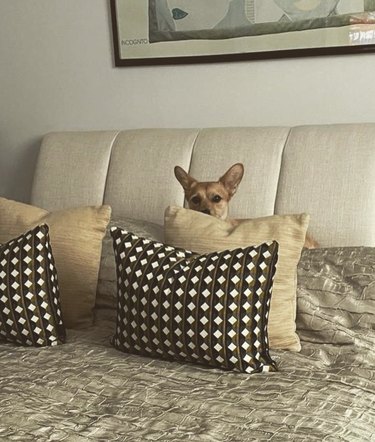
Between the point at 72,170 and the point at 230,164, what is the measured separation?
621 millimetres

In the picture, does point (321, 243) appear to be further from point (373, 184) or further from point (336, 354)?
point (336, 354)

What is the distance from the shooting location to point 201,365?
207 cm

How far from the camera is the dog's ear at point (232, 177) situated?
238 centimetres

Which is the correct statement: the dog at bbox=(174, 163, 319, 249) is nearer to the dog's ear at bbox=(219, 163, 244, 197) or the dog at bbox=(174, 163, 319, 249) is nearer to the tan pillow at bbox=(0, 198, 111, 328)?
the dog's ear at bbox=(219, 163, 244, 197)

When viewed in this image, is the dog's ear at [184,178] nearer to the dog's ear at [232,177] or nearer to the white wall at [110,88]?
the dog's ear at [232,177]

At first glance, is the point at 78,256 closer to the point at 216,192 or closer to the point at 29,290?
the point at 29,290

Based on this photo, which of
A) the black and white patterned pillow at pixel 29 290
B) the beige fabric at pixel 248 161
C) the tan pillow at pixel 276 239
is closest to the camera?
the tan pillow at pixel 276 239

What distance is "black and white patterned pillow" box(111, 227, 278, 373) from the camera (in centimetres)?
199

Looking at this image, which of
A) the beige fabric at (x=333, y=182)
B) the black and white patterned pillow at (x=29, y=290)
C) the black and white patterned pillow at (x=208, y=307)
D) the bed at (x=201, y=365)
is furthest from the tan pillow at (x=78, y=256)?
the beige fabric at (x=333, y=182)

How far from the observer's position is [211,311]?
6.54ft

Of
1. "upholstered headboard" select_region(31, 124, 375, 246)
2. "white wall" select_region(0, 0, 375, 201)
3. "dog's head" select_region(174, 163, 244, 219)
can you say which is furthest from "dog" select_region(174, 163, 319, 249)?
"white wall" select_region(0, 0, 375, 201)

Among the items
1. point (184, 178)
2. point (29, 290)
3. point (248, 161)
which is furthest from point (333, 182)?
point (29, 290)

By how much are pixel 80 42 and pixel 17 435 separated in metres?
1.76

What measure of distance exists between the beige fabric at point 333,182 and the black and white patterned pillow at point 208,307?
414 mm
